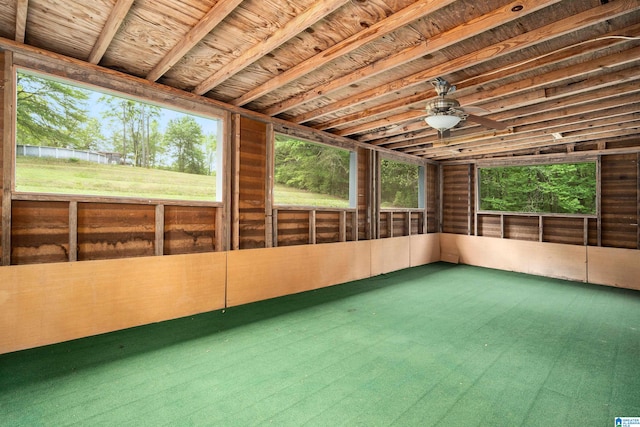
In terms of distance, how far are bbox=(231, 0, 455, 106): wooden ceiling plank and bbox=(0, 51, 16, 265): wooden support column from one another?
2.15 metres

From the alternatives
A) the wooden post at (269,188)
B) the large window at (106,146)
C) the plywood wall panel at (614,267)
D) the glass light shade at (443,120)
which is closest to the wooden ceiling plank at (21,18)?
A: the large window at (106,146)

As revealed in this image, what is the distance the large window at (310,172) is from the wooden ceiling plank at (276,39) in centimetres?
615

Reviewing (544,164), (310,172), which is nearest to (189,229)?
(310,172)

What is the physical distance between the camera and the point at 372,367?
8.41 ft

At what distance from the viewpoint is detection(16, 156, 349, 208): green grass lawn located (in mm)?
3738

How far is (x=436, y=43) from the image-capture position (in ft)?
8.13

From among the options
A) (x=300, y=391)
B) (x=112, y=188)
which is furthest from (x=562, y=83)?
(x=112, y=188)

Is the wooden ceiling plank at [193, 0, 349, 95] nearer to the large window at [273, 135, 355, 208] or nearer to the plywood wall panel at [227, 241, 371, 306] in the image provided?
the plywood wall panel at [227, 241, 371, 306]

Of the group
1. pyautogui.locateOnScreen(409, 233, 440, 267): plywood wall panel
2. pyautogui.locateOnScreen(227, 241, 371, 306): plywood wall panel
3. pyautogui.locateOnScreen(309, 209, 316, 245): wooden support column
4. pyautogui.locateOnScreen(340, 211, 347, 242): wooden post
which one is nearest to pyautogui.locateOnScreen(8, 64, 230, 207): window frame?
pyautogui.locateOnScreen(227, 241, 371, 306): plywood wall panel

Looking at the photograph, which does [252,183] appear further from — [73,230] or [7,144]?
[7,144]

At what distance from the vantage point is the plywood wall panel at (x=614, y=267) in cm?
550

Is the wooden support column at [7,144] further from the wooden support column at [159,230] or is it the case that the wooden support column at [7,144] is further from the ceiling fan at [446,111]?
the ceiling fan at [446,111]

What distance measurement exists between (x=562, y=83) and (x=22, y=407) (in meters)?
5.29

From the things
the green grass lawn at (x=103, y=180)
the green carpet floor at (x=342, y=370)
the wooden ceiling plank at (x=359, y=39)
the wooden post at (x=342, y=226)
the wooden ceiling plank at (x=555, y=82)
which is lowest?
the green carpet floor at (x=342, y=370)
